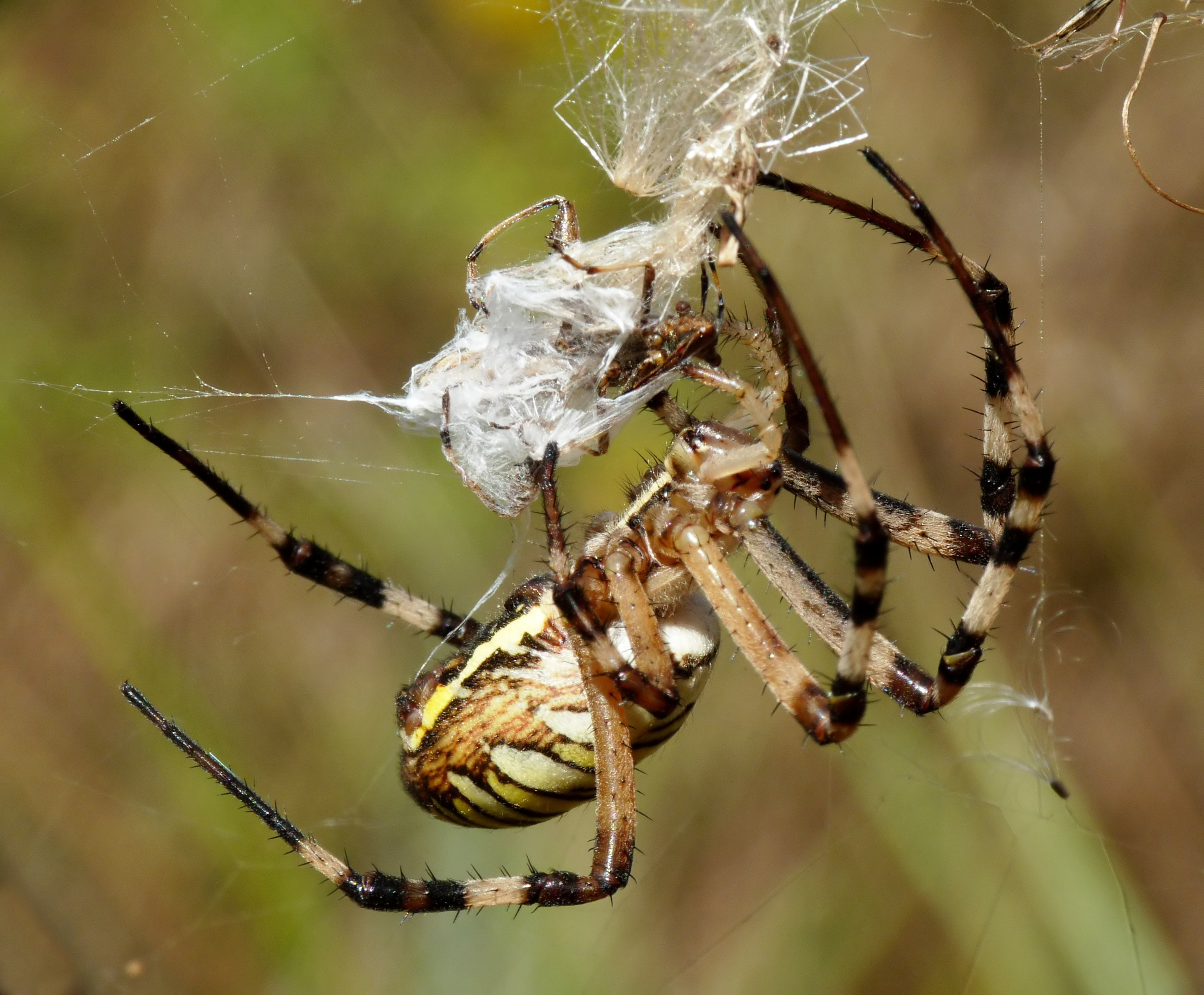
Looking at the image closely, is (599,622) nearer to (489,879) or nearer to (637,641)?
(637,641)

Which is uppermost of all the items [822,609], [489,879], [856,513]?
[856,513]

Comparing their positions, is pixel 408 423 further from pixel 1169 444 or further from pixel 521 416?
pixel 1169 444

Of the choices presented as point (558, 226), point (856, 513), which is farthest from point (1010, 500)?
point (558, 226)

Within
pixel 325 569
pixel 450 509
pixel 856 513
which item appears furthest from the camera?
pixel 450 509

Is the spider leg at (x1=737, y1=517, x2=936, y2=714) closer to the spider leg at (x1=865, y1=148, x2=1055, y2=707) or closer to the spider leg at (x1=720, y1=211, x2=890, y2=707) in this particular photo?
the spider leg at (x1=865, y1=148, x2=1055, y2=707)

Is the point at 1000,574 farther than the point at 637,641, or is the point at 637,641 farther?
the point at 637,641

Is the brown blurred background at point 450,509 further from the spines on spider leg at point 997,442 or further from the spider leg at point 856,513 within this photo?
the spider leg at point 856,513
